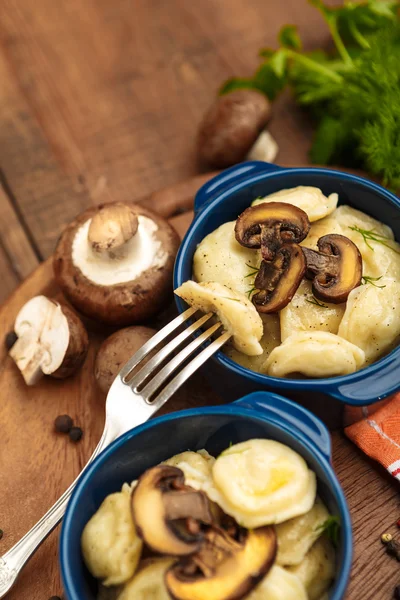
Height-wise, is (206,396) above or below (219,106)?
below

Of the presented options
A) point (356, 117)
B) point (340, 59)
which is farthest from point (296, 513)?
point (340, 59)

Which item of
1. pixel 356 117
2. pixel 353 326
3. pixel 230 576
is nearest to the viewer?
pixel 230 576

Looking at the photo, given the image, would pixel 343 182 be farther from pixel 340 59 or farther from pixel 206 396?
pixel 340 59

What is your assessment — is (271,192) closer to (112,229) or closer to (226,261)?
(226,261)

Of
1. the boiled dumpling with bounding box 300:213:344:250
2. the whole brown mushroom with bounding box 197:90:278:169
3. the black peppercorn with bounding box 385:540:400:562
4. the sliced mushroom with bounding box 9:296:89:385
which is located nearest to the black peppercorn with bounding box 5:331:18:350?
the sliced mushroom with bounding box 9:296:89:385

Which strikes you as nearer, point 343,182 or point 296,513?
point 296,513

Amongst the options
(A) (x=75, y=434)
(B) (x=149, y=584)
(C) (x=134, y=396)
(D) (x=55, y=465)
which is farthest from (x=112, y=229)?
(B) (x=149, y=584)

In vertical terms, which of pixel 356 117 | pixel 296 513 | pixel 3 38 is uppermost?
pixel 3 38

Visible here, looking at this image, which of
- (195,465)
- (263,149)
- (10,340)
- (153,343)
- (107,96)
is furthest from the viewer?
(107,96)
